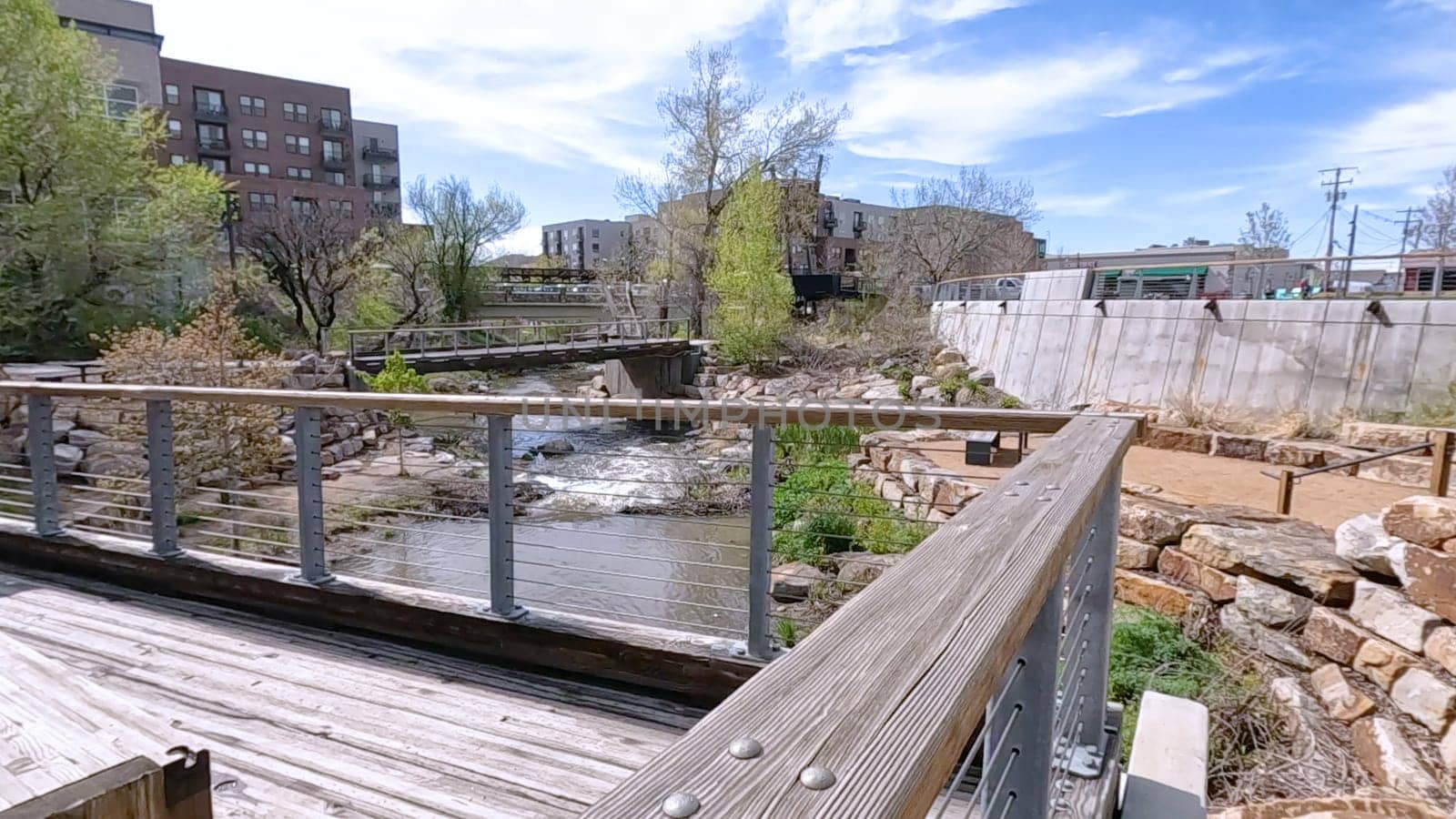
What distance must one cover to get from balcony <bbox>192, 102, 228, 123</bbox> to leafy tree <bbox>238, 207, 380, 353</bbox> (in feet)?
65.0

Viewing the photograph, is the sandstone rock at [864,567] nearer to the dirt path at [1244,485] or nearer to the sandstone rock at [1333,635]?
the dirt path at [1244,485]

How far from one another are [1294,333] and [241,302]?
20.7 metres

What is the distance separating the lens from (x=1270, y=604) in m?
4.38

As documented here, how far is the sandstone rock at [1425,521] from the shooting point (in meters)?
3.53

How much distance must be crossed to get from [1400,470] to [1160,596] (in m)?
3.55

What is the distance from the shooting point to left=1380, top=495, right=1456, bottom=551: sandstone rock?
11.6 ft

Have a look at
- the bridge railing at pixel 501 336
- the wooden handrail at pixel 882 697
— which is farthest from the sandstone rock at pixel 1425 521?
the bridge railing at pixel 501 336

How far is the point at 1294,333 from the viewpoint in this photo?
30.8ft

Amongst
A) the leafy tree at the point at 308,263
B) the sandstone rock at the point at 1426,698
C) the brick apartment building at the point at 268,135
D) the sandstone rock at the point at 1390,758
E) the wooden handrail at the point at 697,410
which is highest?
the brick apartment building at the point at 268,135

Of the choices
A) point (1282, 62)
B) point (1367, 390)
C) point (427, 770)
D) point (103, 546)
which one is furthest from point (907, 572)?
point (1282, 62)

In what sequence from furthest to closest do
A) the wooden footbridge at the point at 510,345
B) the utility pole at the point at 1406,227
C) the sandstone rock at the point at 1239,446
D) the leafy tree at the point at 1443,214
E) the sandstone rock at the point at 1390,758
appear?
1. the utility pole at the point at 1406,227
2. the leafy tree at the point at 1443,214
3. the wooden footbridge at the point at 510,345
4. the sandstone rock at the point at 1239,446
5. the sandstone rock at the point at 1390,758

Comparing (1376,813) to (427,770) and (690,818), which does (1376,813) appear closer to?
(427,770)

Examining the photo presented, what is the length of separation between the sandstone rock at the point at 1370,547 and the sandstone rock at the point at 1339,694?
0.58 metres

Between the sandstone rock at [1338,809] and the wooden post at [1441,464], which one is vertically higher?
the wooden post at [1441,464]
